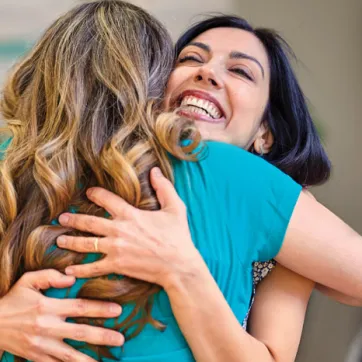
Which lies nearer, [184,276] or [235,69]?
[184,276]

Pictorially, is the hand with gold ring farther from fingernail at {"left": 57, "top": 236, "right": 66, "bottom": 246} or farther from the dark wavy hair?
the dark wavy hair

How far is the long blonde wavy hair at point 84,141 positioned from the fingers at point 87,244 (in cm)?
2

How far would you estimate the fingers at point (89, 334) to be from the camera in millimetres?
978

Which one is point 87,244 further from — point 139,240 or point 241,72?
point 241,72

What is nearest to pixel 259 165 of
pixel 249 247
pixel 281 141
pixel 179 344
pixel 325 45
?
pixel 249 247

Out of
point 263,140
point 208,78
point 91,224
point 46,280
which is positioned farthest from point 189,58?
point 46,280

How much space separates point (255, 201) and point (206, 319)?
230 millimetres

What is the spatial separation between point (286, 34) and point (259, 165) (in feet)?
3.37

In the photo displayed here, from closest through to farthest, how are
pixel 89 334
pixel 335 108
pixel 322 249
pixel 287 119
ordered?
1. pixel 89 334
2. pixel 322 249
3. pixel 287 119
4. pixel 335 108

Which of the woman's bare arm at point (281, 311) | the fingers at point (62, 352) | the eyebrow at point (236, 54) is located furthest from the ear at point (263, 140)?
the fingers at point (62, 352)

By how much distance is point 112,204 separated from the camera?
1021mm

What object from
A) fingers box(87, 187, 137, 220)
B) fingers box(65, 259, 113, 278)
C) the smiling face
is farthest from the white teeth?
fingers box(65, 259, 113, 278)

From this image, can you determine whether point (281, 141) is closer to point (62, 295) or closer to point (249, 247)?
point (249, 247)

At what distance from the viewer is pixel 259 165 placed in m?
1.08
